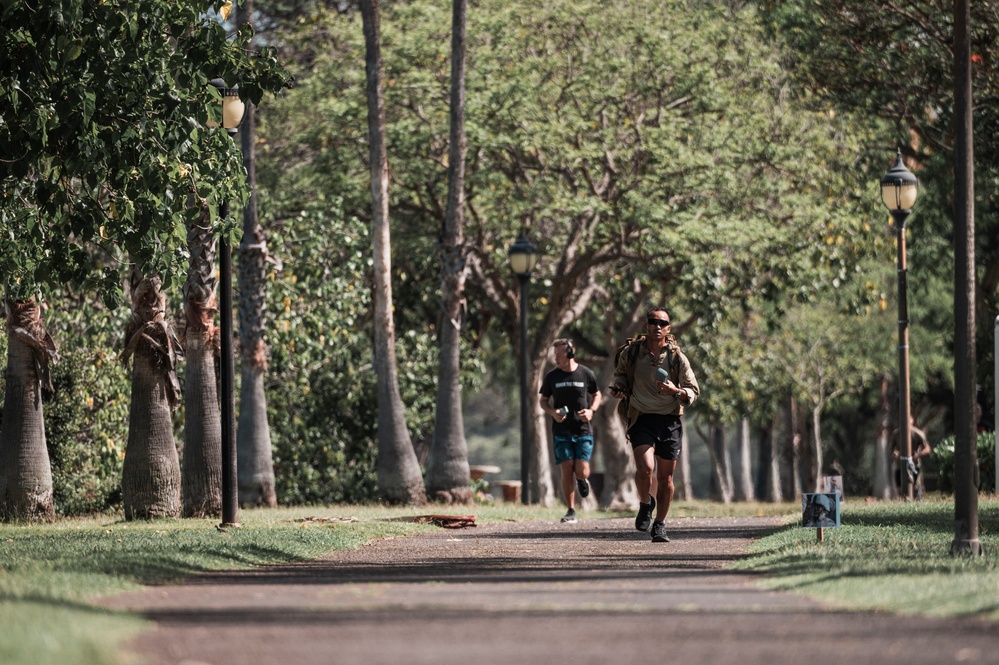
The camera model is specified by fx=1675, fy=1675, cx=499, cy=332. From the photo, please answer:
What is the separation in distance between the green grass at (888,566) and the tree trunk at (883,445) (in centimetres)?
2734

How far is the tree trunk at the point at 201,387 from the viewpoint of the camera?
58.5 ft

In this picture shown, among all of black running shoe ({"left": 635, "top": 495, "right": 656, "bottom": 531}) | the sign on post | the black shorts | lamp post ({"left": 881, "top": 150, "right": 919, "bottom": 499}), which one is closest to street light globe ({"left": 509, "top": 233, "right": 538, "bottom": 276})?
lamp post ({"left": 881, "top": 150, "right": 919, "bottom": 499})

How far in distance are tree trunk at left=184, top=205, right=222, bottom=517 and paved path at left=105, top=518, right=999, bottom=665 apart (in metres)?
6.57

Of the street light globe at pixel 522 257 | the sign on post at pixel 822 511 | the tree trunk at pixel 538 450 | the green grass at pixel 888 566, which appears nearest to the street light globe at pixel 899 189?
→ the street light globe at pixel 522 257

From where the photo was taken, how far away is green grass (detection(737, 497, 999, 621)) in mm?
8492

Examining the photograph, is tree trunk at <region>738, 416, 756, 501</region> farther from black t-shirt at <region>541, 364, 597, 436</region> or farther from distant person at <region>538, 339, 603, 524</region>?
black t-shirt at <region>541, 364, 597, 436</region>

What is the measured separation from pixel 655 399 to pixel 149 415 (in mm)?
6067

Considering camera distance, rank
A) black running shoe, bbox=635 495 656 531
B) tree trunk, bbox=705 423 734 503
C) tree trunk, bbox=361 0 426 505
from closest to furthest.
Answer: black running shoe, bbox=635 495 656 531 < tree trunk, bbox=361 0 426 505 < tree trunk, bbox=705 423 734 503

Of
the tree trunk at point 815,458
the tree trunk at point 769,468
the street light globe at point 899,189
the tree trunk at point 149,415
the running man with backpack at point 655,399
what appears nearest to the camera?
the running man with backpack at point 655,399

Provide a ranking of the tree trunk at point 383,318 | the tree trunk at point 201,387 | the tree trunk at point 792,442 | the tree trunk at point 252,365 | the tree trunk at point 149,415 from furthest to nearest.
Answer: the tree trunk at point 792,442, the tree trunk at point 383,318, the tree trunk at point 252,365, the tree trunk at point 201,387, the tree trunk at point 149,415

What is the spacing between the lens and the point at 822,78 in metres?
24.7

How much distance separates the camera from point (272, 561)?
1206cm

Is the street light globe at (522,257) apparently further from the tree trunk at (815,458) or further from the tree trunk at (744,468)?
the tree trunk at (744,468)

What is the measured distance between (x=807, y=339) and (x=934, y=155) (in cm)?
1514
